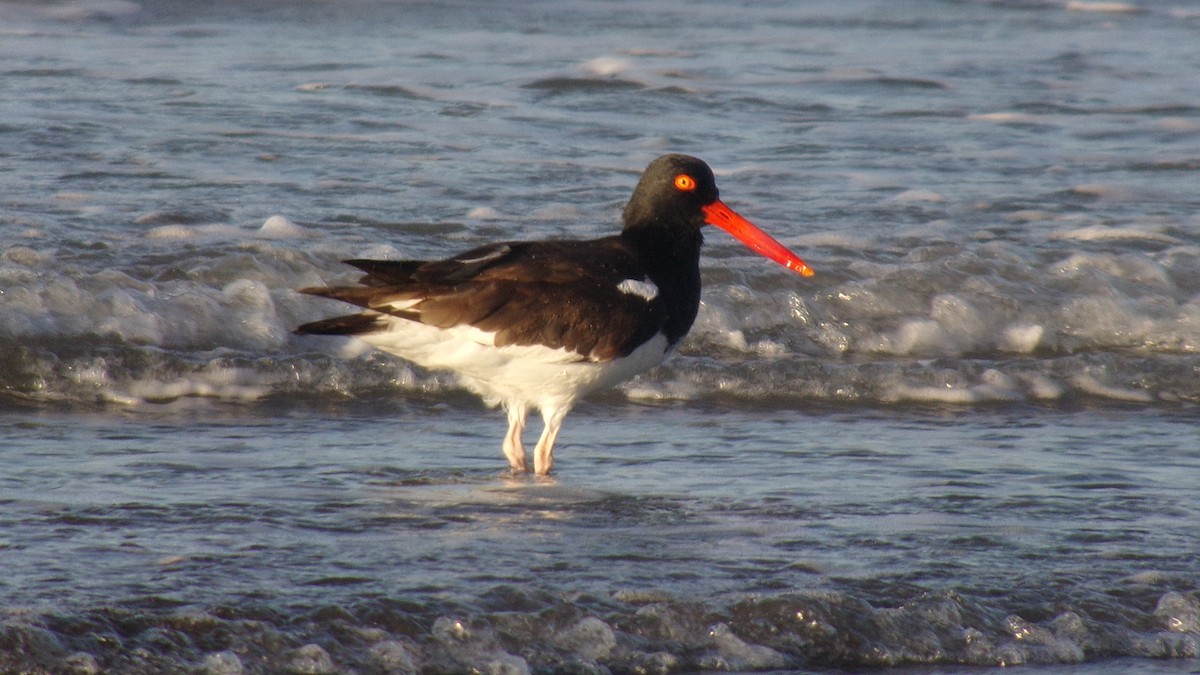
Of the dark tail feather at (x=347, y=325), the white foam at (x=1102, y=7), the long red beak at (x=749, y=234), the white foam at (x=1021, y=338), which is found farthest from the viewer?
the white foam at (x=1102, y=7)

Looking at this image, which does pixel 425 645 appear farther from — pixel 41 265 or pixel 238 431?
pixel 41 265

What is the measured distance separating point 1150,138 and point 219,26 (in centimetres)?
721

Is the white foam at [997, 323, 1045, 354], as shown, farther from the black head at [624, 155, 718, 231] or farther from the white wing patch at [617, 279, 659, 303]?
the white wing patch at [617, 279, 659, 303]

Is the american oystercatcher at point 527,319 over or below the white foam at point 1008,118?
below

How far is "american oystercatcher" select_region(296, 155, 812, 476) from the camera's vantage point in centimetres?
535

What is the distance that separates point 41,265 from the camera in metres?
7.25

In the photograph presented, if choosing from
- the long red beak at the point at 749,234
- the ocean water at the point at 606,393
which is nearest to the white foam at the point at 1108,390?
the ocean water at the point at 606,393

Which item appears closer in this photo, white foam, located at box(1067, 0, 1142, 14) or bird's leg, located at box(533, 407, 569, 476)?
bird's leg, located at box(533, 407, 569, 476)

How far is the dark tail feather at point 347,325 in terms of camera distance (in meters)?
5.23

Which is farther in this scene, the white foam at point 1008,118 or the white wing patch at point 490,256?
the white foam at point 1008,118

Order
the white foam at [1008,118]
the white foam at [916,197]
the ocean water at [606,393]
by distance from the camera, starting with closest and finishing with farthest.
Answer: the ocean water at [606,393] → the white foam at [916,197] → the white foam at [1008,118]

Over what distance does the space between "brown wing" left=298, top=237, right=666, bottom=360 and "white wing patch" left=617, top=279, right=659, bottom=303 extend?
0.05 feet

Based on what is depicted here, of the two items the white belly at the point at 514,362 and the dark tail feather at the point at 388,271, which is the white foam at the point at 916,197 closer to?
the white belly at the point at 514,362

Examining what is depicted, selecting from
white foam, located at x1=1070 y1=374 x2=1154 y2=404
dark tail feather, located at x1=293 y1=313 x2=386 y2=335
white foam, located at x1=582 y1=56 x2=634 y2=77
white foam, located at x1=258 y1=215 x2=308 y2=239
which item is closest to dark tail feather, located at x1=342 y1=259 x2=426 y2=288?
dark tail feather, located at x1=293 y1=313 x2=386 y2=335
